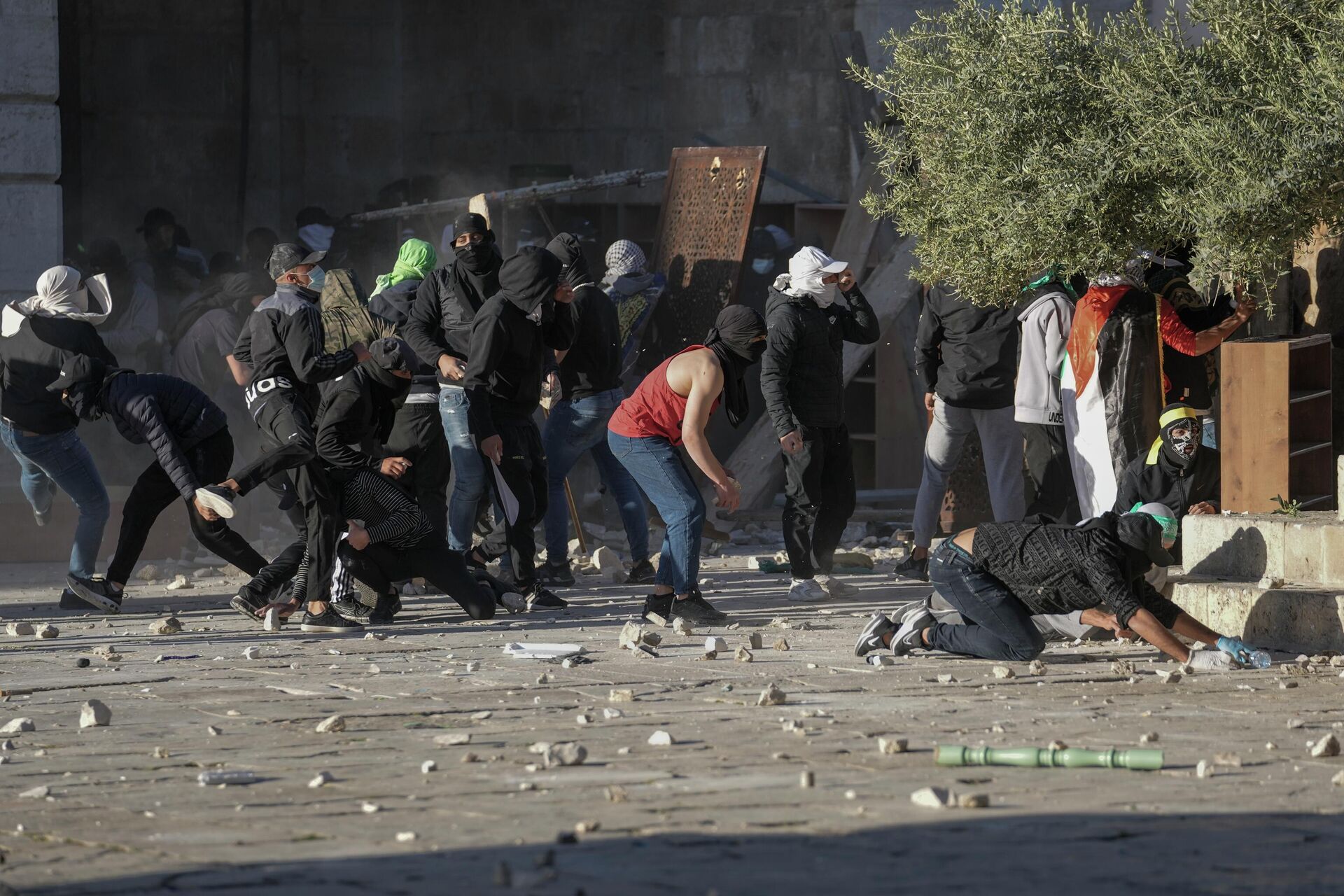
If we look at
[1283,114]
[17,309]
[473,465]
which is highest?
[1283,114]

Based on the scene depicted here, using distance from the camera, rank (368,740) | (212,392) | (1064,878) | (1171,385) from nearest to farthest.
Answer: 1. (1064,878)
2. (368,740)
3. (1171,385)
4. (212,392)

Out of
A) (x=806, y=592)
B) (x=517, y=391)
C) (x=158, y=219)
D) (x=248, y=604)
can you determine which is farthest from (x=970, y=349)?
(x=158, y=219)

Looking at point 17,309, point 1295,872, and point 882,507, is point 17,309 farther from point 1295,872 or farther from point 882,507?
point 1295,872

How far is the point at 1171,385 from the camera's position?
9039 mm

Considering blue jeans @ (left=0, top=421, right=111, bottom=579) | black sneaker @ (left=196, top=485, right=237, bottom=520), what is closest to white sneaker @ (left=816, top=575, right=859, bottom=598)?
black sneaker @ (left=196, top=485, right=237, bottom=520)

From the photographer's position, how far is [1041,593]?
702 cm

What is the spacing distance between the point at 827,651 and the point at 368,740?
253 cm

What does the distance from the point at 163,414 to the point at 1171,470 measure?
15.8 ft

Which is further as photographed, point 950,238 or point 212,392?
point 212,392

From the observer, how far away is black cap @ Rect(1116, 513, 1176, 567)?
676cm

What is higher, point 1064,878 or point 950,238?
point 950,238

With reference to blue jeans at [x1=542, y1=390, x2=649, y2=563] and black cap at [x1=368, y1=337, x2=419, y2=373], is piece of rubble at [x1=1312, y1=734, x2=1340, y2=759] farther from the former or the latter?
blue jeans at [x1=542, y1=390, x2=649, y2=563]

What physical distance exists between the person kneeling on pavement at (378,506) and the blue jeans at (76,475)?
5.02ft

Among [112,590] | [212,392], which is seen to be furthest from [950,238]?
[212,392]
